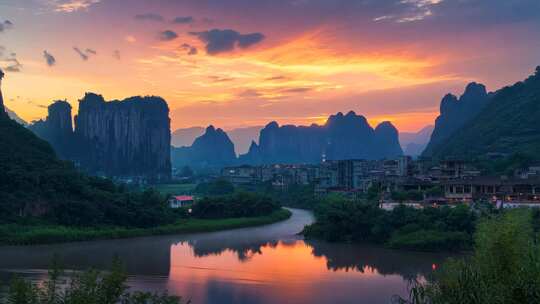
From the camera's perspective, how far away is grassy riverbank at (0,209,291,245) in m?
24.9

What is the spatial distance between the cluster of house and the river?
6.74 m

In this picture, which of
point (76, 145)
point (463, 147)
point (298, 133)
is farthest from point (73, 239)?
point (298, 133)

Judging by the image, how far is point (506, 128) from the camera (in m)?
55.0

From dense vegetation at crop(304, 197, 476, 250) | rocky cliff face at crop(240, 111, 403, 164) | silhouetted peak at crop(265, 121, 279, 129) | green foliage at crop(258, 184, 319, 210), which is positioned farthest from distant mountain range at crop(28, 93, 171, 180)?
silhouetted peak at crop(265, 121, 279, 129)

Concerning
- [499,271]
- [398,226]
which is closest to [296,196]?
[398,226]

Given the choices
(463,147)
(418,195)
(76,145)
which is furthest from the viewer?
(76,145)

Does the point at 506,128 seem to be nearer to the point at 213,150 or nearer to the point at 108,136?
the point at 108,136

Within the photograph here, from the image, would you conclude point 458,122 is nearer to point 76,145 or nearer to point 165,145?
point 165,145

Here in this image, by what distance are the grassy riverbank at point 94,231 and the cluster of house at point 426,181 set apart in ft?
32.0

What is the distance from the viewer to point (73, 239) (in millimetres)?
26172

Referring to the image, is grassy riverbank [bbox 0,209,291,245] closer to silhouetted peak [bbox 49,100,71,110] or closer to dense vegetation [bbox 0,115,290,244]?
dense vegetation [bbox 0,115,290,244]

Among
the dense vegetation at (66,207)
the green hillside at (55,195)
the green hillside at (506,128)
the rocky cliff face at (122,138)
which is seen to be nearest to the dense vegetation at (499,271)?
the dense vegetation at (66,207)

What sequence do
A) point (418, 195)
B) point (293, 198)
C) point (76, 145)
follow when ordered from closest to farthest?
point (418, 195)
point (293, 198)
point (76, 145)

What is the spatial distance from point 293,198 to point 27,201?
28.5m
